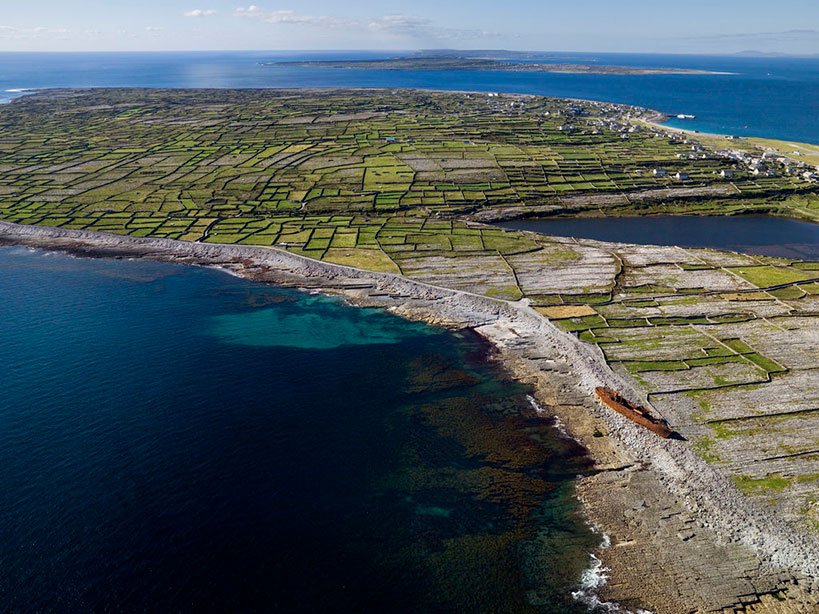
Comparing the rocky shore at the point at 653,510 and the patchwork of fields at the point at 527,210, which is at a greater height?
the patchwork of fields at the point at 527,210

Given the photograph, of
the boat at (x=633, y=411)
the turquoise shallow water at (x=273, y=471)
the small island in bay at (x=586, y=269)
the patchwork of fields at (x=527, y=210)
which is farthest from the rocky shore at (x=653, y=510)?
the patchwork of fields at (x=527, y=210)

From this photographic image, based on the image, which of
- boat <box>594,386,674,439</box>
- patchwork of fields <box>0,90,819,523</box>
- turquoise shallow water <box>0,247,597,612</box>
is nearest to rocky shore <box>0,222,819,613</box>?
boat <box>594,386,674,439</box>

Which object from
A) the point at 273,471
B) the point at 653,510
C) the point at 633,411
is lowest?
the point at 653,510

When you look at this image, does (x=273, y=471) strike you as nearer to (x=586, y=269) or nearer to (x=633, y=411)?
(x=633, y=411)

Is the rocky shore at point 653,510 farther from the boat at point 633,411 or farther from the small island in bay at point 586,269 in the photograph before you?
the boat at point 633,411

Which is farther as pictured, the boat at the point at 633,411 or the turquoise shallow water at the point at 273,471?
the boat at the point at 633,411

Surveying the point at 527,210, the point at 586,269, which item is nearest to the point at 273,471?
the point at 586,269

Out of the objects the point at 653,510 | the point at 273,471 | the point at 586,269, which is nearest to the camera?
the point at 653,510
